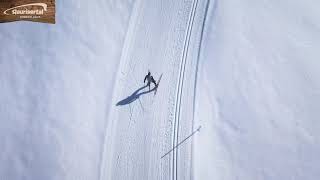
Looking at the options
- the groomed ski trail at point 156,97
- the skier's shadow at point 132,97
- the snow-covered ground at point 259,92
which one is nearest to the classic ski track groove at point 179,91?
the groomed ski trail at point 156,97

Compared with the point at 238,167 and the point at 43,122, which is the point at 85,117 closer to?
the point at 43,122

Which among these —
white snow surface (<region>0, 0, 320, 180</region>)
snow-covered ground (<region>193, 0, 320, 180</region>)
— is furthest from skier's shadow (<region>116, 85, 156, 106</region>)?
snow-covered ground (<region>193, 0, 320, 180</region>)

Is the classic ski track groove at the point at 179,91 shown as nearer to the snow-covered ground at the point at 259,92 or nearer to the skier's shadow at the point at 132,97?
the snow-covered ground at the point at 259,92

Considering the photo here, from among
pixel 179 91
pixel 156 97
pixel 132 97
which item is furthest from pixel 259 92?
pixel 132 97

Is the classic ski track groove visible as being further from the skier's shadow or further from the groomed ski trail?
the skier's shadow

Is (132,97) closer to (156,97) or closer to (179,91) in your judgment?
(156,97)

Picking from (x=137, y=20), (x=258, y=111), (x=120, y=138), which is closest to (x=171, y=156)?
(x=120, y=138)

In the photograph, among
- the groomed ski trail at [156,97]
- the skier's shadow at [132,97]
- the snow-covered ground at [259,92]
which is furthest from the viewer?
the skier's shadow at [132,97]
